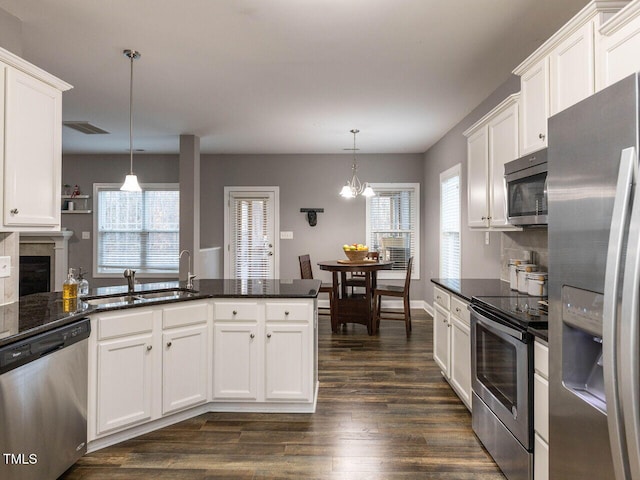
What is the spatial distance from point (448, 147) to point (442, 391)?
3.47 meters

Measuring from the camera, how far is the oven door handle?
2031mm

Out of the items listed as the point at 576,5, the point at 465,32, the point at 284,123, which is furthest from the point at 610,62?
the point at 284,123

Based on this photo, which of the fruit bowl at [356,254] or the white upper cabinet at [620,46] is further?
the fruit bowl at [356,254]

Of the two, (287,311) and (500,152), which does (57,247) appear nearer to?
(287,311)

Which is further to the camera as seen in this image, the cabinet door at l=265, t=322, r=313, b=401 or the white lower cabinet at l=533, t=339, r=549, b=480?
the cabinet door at l=265, t=322, r=313, b=401

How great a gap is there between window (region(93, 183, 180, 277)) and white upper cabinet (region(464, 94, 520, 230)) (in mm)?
5250

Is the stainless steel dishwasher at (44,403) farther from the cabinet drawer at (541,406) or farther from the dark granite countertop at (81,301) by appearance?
the cabinet drawer at (541,406)

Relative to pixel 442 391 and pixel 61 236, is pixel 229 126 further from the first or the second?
pixel 442 391

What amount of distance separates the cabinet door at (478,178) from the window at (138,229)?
205 inches

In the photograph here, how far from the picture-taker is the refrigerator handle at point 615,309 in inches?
42.6

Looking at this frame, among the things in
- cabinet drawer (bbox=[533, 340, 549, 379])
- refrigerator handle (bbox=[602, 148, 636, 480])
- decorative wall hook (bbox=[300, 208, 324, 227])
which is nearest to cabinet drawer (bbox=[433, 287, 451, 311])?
cabinet drawer (bbox=[533, 340, 549, 379])

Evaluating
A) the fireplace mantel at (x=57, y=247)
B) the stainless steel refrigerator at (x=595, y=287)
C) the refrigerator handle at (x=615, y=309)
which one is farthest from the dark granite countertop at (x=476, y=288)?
the fireplace mantel at (x=57, y=247)

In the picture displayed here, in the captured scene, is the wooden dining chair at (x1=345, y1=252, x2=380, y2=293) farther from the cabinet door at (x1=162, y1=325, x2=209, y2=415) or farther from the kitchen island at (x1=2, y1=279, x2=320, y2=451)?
the cabinet door at (x1=162, y1=325, x2=209, y2=415)

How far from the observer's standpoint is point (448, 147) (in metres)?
5.75
